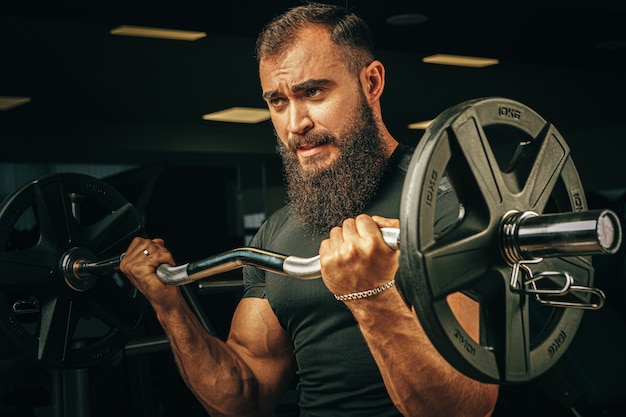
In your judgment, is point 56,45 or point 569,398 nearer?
point 569,398

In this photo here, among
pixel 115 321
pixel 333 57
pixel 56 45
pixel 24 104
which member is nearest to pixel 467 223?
pixel 333 57

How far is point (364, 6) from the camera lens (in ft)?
13.2

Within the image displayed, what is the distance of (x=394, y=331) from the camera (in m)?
1.28

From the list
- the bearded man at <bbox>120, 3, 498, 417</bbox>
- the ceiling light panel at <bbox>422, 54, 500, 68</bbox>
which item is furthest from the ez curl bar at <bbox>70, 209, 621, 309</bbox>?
the ceiling light panel at <bbox>422, 54, 500, 68</bbox>

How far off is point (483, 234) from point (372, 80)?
78cm

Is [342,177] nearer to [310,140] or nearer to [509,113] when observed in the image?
[310,140]

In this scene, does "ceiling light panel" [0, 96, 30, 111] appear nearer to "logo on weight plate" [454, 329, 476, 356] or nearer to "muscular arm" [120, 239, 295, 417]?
"muscular arm" [120, 239, 295, 417]

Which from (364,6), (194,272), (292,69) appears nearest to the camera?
(194,272)

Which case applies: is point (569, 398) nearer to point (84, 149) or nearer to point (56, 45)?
point (56, 45)

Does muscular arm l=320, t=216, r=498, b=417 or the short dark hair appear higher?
the short dark hair

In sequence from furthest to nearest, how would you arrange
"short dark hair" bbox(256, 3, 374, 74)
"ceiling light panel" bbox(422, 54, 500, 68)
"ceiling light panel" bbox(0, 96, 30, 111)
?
"ceiling light panel" bbox(0, 96, 30, 111)
"ceiling light panel" bbox(422, 54, 500, 68)
"short dark hair" bbox(256, 3, 374, 74)

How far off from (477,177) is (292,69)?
676 mm

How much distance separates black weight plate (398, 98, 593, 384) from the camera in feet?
3.28

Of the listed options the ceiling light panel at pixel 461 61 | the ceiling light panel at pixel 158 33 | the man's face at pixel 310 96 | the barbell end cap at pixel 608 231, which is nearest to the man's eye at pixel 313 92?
the man's face at pixel 310 96
